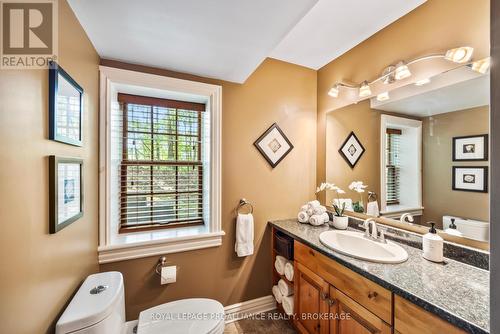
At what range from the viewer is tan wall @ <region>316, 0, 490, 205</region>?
1.12 m

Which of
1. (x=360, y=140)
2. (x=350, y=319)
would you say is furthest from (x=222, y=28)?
(x=350, y=319)

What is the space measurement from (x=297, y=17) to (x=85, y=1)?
1.04 m

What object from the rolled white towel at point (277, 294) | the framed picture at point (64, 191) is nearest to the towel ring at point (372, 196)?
the rolled white towel at point (277, 294)

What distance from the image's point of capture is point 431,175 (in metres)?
1.36

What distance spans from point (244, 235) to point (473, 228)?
1.50 metres

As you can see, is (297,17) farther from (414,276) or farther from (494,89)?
(414,276)

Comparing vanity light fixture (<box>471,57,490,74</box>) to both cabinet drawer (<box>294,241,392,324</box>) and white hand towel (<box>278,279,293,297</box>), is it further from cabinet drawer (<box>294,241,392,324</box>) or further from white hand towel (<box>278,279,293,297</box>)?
white hand towel (<box>278,279,293,297</box>)

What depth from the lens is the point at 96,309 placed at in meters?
0.92

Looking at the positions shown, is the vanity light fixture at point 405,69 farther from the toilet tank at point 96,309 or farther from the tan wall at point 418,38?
the toilet tank at point 96,309

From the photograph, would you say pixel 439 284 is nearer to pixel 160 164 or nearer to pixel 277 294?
pixel 277 294

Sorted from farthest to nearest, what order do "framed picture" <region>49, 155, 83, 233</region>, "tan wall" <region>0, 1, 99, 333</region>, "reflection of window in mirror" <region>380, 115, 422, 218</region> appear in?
"reflection of window in mirror" <region>380, 115, 422, 218</region> → "framed picture" <region>49, 155, 83, 233</region> → "tan wall" <region>0, 1, 99, 333</region>

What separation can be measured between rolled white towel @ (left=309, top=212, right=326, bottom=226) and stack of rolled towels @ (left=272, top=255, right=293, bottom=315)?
40cm

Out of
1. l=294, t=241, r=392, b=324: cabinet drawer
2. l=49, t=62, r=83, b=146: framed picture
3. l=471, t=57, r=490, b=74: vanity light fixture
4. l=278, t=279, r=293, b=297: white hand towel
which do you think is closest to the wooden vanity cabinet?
l=294, t=241, r=392, b=324: cabinet drawer

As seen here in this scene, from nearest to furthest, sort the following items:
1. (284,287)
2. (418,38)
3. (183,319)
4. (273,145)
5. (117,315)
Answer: (117,315), (183,319), (418,38), (284,287), (273,145)
